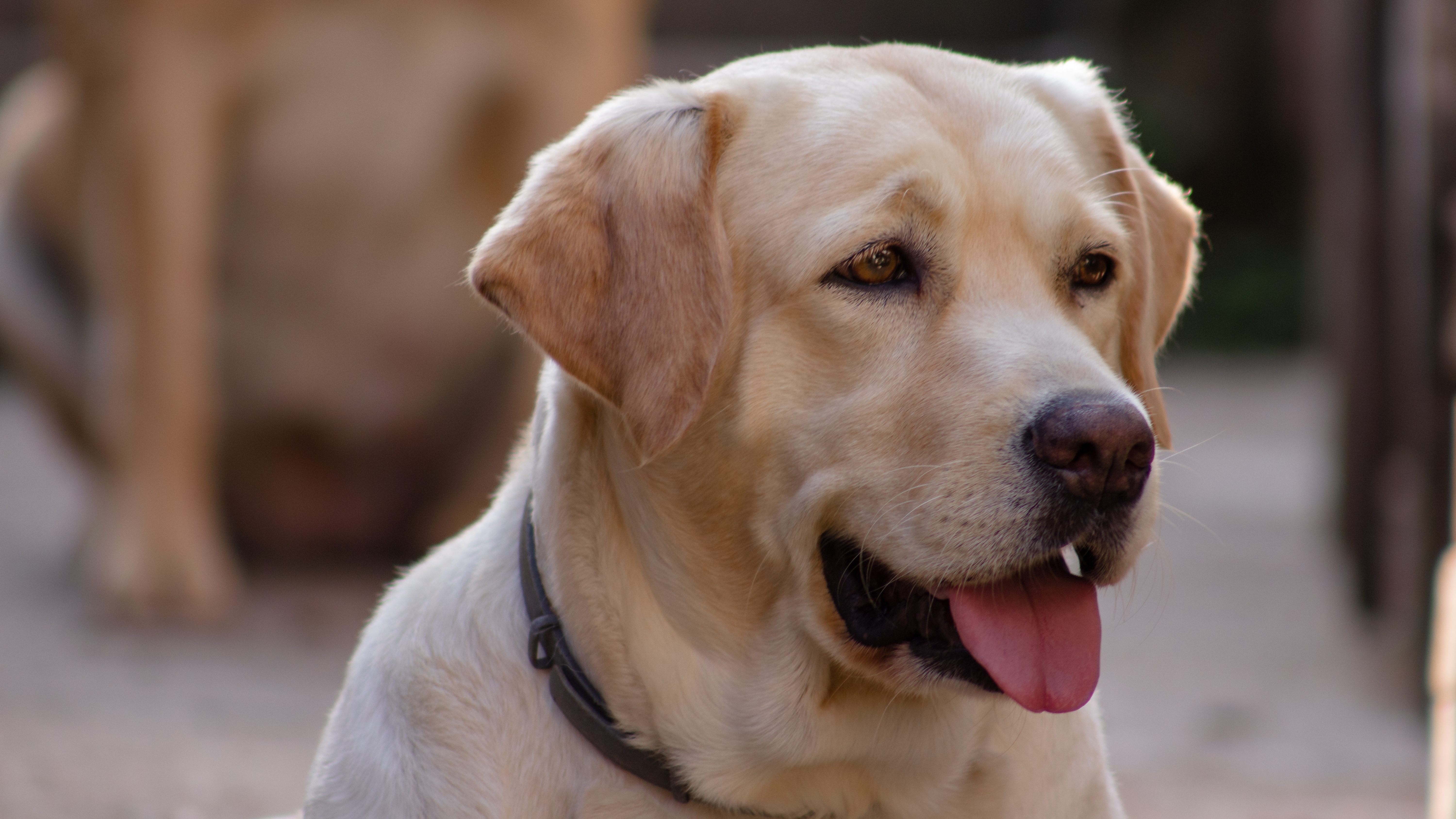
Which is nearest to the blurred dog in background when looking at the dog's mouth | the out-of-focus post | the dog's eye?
the out-of-focus post

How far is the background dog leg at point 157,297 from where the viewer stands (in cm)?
591

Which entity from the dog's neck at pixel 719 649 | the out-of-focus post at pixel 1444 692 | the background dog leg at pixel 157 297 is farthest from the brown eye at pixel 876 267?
the background dog leg at pixel 157 297

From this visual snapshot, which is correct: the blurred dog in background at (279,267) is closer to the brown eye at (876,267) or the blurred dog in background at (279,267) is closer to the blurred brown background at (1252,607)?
the blurred brown background at (1252,607)

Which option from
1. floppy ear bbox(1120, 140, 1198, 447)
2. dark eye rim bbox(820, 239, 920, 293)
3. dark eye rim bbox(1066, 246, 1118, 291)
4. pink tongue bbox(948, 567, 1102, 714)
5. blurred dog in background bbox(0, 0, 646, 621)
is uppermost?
dark eye rim bbox(820, 239, 920, 293)

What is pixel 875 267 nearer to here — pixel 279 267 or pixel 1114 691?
pixel 1114 691

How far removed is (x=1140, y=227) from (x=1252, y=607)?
4478 millimetres

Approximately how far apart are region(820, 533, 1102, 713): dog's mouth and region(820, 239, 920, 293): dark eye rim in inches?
15.6

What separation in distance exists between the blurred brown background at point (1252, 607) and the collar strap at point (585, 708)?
3.16 ft

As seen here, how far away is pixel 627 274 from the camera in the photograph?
2.36 metres

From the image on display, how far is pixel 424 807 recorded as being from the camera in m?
2.36

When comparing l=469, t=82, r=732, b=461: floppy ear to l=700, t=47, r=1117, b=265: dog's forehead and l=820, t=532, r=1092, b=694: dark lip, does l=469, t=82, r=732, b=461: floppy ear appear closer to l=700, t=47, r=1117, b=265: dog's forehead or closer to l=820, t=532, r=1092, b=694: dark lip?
l=700, t=47, r=1117, b=265: dog's forehead

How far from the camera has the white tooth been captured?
2324 mm

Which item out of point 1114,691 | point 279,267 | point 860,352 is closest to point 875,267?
point 860,352

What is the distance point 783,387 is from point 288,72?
438 centimetres
